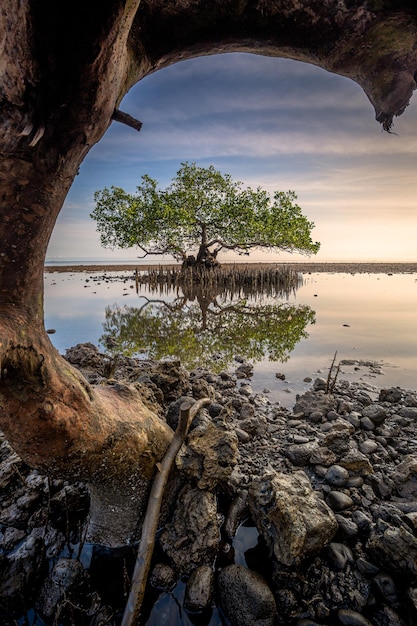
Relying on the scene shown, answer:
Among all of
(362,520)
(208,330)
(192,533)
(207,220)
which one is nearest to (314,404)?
(362,520)

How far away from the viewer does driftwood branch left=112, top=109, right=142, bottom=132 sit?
1743 millimetres

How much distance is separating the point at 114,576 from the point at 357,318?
11.6m

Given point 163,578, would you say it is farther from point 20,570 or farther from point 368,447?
point 368,447

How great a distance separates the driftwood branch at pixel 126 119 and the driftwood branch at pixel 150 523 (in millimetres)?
1983

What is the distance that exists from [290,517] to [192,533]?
752 mm

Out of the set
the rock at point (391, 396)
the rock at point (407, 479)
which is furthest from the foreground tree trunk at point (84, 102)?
the rock at point (391, 396)

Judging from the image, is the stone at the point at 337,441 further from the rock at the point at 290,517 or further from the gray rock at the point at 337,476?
the rock at the point at 290,517

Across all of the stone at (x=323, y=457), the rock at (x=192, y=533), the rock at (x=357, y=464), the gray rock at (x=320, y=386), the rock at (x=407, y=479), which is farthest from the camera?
the gray rock at (x=320, y=386)

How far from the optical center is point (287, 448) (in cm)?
348

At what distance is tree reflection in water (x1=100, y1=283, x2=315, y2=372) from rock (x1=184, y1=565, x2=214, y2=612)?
4240 mm

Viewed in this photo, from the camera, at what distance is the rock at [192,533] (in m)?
2.39

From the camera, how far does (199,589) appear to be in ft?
7.16

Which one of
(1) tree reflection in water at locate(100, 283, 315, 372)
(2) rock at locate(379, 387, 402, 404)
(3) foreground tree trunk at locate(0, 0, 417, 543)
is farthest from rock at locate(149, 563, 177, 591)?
(1) tree reflection in water at locate(100, 283, 315, 372)

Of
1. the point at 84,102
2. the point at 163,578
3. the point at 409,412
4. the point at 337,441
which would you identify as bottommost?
the point at 163,578
